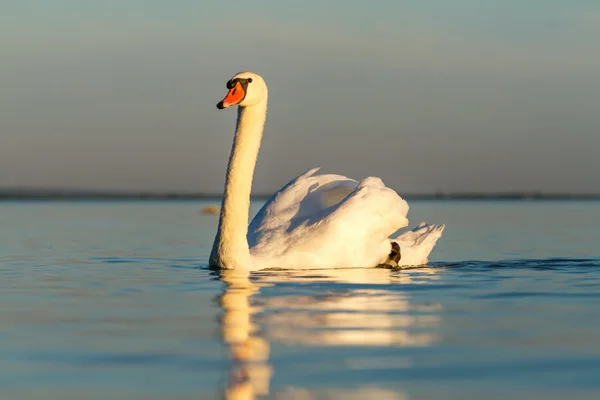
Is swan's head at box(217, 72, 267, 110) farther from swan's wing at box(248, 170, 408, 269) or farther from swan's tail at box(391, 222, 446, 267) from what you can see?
swan's tail at box(391, 222, 446, 267)

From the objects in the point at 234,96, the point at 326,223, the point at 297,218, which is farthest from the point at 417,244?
the point at 234,96

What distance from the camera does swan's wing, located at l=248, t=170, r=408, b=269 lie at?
15.7m

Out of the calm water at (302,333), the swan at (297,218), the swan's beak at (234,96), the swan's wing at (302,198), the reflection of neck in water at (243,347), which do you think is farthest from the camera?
the swan's wing at (302,198)

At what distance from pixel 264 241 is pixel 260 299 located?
392cm

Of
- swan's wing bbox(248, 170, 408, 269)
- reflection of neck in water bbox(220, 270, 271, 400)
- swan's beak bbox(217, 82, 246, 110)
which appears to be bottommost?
reflection of neck in water bbox(220, 270, 271, 400)

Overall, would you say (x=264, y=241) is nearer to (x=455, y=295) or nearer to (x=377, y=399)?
(x=455, y=295)

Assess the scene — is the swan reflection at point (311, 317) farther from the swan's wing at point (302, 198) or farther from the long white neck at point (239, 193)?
the swan's wing at point (302, 198)

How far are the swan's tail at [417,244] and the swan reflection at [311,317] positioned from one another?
6.61 ft

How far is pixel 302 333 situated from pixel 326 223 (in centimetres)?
634

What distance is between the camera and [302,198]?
1741cm

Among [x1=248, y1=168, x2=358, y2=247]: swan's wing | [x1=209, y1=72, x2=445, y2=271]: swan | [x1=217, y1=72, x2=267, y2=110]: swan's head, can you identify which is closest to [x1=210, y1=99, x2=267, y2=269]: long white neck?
[x1=209, y1=72, x2=445, y2=271]: swan

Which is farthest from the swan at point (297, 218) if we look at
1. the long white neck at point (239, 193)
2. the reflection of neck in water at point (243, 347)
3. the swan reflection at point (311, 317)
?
the reflection of neck in water at point (243, 347)

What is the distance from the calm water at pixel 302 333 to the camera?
727 cm

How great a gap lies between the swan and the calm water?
0.34m
